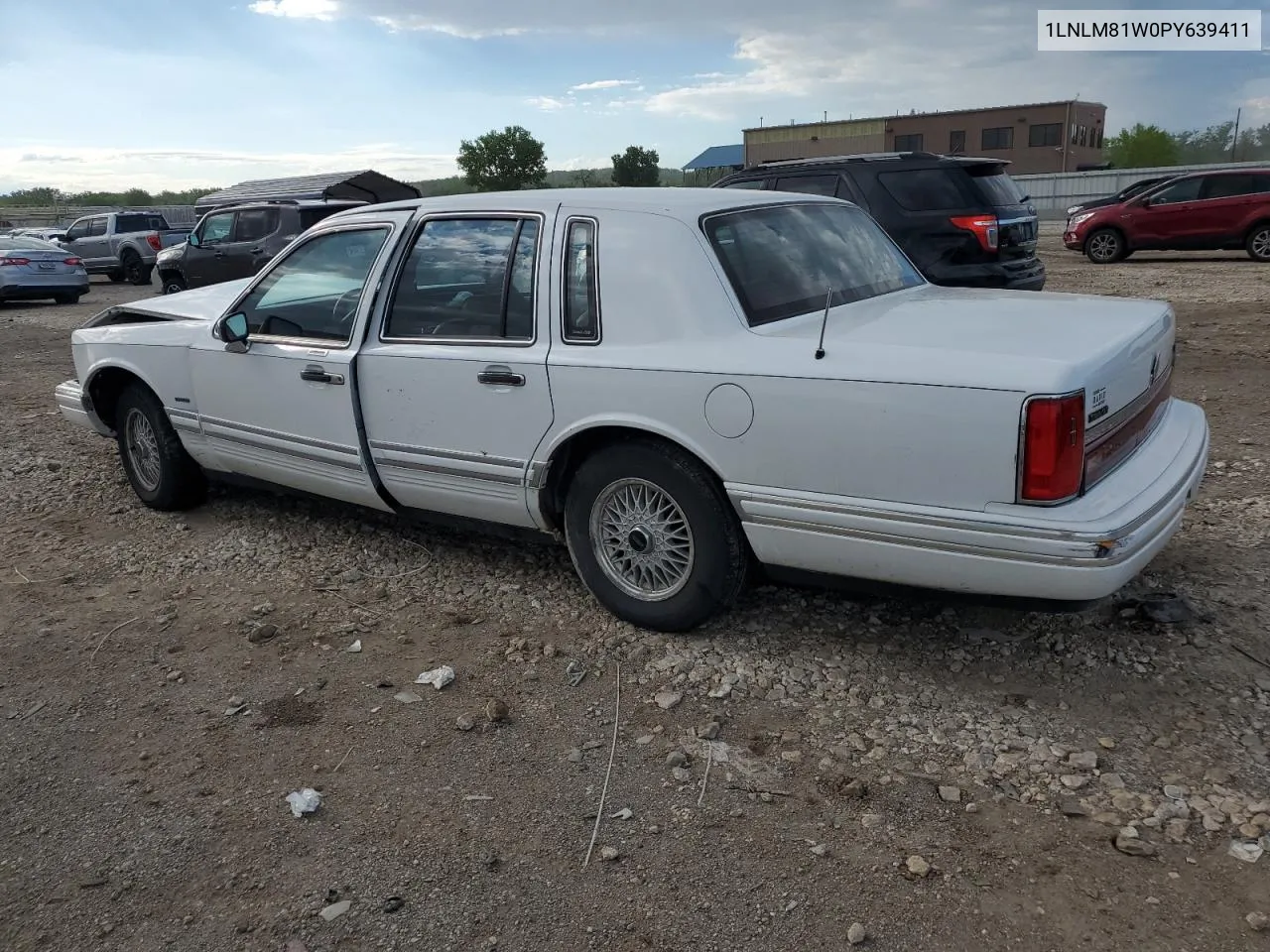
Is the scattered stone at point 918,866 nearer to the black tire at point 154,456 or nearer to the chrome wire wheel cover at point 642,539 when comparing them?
the chrome wire wheel cover at point 642,539

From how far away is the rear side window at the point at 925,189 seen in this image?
7.95 m

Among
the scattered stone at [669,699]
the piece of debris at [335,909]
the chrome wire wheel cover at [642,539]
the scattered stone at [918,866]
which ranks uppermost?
the chrome wire wheel cover at [642,539]

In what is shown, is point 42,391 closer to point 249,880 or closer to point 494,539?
point 494,539

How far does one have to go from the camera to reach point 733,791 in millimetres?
2955

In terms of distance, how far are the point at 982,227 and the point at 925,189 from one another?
1.83 ft

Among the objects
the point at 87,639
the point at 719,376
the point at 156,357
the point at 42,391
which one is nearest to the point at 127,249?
the point at 42,391

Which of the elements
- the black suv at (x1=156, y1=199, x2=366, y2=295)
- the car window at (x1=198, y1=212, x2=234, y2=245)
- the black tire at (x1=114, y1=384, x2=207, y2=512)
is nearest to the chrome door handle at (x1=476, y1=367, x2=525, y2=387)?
the black tire at (x1=114, y1=384, x2=207, y2=512)

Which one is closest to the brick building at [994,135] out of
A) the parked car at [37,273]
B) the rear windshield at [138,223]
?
the rear windshield at [138,223]

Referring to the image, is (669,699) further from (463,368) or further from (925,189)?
(925,189)

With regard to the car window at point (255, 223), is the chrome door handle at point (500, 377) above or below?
below

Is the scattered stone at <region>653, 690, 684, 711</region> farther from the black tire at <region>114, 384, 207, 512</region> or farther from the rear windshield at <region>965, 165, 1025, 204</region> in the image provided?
the rear windshield at <region>965, 165, 1025, 204</region>

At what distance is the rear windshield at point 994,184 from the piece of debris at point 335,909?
7.21 meters

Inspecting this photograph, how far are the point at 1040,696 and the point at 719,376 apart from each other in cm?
149

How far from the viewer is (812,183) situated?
329 inches
